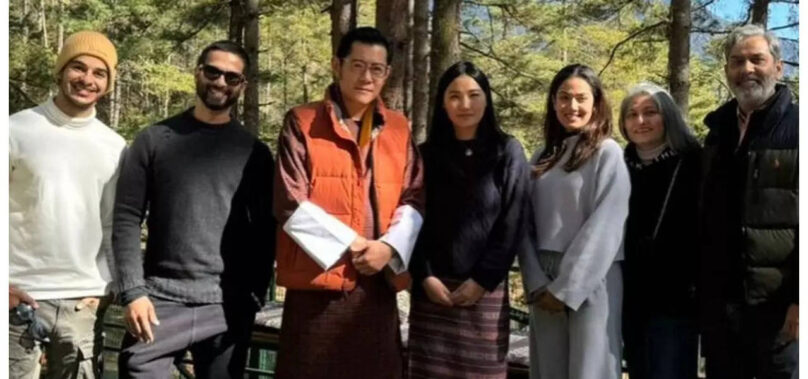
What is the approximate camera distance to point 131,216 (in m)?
2.87

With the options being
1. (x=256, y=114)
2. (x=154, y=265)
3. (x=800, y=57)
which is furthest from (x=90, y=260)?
(x=256, y=114)

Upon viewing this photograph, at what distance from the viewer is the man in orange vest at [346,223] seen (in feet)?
9.36

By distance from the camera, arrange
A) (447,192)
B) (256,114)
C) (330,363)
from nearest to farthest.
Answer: (330,363), (447,192), (256,114)

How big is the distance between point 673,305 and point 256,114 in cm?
1113

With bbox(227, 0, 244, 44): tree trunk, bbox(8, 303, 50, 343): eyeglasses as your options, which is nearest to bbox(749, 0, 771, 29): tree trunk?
bbox(227, 0, 244, 44): tree trunk

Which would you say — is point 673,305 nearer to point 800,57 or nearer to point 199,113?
point 800,57

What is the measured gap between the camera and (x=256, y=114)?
13508mm

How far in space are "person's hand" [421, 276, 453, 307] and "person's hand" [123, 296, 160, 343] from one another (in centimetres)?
100

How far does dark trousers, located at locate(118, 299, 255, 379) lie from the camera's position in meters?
2.88

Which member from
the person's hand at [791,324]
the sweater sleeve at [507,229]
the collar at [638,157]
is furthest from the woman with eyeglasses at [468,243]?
the person's hand at [791,324]

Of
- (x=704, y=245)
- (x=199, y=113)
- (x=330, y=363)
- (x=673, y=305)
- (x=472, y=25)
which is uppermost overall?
(x=472, y=25)

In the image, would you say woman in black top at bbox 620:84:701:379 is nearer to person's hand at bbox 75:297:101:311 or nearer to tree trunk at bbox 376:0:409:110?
person's hand at bbox 75:297:101:311

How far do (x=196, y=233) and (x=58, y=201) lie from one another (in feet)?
1.55

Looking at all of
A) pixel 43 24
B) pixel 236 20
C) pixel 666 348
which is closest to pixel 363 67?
pixel 666 348
